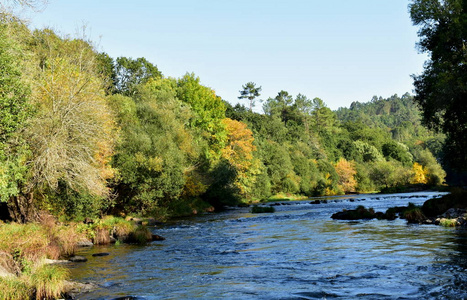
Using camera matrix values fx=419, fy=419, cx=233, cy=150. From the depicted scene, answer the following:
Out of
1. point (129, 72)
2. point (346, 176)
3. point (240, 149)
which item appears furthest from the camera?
point (346, 176)

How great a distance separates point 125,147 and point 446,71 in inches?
1069

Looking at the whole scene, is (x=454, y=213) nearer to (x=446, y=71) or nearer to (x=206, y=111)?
(x=446, y=71)

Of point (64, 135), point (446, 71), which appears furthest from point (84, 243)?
point (446, 71)

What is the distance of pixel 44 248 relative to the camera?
19.4 meters

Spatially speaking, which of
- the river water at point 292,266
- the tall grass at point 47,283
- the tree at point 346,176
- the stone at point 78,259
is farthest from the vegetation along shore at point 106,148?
the tree at point 346,176

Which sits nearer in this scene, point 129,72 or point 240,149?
point 240,149

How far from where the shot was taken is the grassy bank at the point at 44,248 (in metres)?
12.9

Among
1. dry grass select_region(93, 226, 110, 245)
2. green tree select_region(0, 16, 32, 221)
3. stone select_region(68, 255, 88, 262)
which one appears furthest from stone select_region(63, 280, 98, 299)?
dry grass select_region(93, 226, 110, 245)

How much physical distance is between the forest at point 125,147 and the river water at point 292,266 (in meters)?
5.40

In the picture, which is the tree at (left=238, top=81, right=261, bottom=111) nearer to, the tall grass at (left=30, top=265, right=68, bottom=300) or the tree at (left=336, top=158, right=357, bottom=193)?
the tree at (left=336, top=158, right=357, bottom=193)

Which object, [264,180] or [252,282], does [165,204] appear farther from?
[264,180]

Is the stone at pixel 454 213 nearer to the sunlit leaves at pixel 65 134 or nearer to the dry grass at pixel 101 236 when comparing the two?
the dry grass at pixel 101 236

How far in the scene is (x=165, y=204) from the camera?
44.6 metres

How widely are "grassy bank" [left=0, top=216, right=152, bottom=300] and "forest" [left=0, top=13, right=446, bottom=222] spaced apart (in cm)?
173
